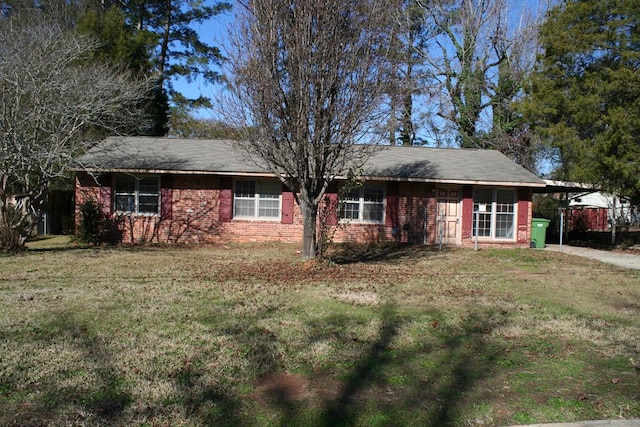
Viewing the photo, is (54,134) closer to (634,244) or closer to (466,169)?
(466,169)

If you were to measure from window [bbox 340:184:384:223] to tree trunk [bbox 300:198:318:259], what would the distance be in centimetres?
644

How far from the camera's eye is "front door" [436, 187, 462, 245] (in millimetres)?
18172

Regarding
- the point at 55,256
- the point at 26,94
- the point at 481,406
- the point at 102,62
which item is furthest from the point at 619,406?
the point at 102,62

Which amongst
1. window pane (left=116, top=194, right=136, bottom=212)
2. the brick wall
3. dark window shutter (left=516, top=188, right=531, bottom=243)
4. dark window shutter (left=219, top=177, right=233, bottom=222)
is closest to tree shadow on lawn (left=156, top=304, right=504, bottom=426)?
the brick wall

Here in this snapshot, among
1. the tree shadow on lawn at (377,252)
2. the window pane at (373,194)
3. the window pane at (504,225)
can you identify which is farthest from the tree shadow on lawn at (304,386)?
the window pane at (504,225)

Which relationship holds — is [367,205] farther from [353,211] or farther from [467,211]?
[467,211]

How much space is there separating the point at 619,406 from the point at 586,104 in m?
15.7

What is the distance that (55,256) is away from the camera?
12930 mm

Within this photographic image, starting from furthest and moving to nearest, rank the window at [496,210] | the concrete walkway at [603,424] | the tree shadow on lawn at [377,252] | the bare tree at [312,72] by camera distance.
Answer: the window at [496,210]
the tree shadow on lawn at [377,252]
the bare tree at [312,72]
the concrete walkway at [603,424]

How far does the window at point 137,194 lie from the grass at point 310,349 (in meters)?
7.00

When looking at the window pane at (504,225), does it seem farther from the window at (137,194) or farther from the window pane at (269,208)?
the window at (137,194)

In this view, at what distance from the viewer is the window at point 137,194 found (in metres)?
17.4

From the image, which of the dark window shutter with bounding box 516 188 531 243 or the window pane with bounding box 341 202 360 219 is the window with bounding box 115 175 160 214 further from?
the dark window shutter with bounding box 516 188 531 243

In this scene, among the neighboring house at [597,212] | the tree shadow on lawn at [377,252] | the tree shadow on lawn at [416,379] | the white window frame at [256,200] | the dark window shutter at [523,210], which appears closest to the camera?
the tree shadow on lawn at [416,379]
